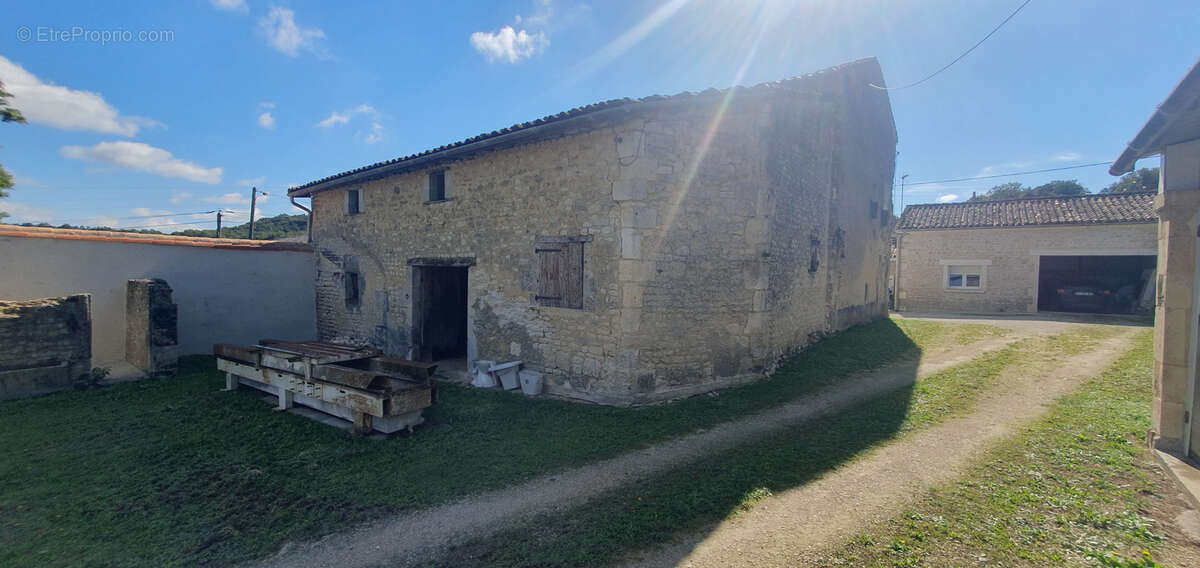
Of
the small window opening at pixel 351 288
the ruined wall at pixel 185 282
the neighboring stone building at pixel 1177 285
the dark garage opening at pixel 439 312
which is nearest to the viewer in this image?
the neighboring stone building at pixel 1177 285

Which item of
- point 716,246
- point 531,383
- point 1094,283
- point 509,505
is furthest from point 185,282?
point 1094,283

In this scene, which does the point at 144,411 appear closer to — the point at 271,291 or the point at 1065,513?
the point at 271,291

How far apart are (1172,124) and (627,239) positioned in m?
5.74

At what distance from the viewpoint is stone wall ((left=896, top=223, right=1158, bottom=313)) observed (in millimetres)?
17047

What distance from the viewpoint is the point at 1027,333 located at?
42.5ft

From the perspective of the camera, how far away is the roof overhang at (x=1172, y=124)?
3.89m

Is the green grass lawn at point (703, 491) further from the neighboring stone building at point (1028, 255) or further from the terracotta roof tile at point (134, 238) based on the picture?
the neighboring stone building at point (1028, 255)

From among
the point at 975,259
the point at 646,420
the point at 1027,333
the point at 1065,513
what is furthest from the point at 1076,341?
the point at 646,420

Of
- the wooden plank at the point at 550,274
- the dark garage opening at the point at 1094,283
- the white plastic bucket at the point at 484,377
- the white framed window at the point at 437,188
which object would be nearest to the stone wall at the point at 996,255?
the dark garage opening at the point at 1094,283

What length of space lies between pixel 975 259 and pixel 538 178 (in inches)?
779

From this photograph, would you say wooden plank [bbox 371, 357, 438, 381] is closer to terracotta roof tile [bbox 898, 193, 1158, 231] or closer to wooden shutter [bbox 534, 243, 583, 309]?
wooden shutter [bbox 534, 243, 583, 309]

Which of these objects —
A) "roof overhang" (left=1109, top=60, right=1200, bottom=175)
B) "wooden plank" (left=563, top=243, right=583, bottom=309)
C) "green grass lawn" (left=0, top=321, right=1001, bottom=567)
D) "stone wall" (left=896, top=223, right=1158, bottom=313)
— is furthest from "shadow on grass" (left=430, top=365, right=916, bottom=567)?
"stone wall" (left=896, top=223, right=1158, bottom=313)

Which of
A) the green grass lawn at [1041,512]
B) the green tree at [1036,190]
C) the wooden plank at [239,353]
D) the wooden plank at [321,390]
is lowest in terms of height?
the green grass lawn at [1041,512]

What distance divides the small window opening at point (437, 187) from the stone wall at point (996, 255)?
19.9 m
